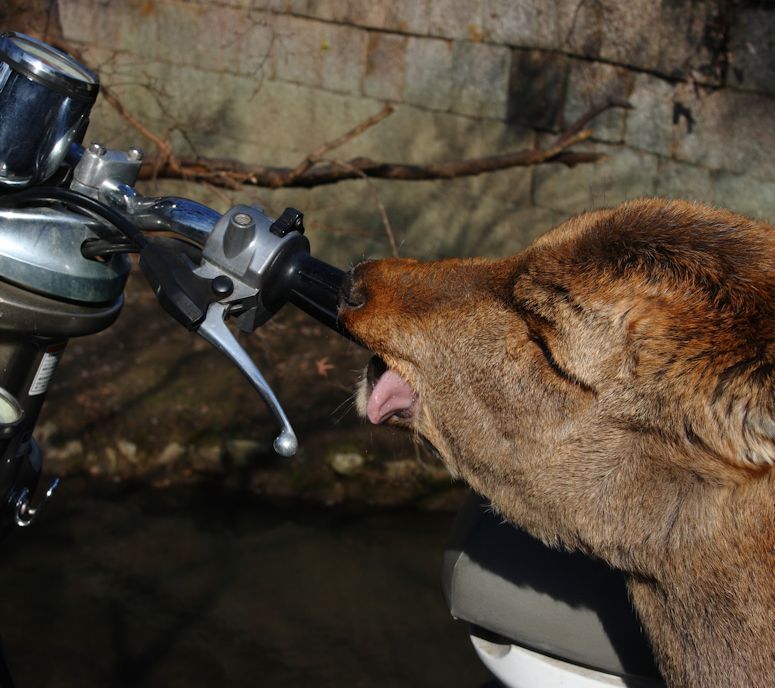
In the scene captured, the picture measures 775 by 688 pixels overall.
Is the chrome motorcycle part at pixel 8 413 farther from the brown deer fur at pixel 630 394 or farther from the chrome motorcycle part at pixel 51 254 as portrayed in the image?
the brown deer fur at pixel 630 394

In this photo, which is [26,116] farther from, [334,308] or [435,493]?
[435,493]

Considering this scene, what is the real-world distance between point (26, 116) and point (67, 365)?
4235 mm

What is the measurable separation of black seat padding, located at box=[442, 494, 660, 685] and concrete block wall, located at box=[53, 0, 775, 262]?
3739 millimetres

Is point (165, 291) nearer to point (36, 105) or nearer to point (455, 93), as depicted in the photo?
point (36, 105)

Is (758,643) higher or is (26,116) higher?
(26,116)

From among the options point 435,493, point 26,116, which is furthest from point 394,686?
point 26,116

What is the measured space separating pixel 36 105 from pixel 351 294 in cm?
68

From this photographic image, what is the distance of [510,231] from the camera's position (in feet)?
22.7

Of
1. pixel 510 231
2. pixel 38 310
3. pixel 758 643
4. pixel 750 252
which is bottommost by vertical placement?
pixel 510 231

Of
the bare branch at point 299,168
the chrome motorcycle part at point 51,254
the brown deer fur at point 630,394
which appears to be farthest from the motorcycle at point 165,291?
the bare branch at point 299,168

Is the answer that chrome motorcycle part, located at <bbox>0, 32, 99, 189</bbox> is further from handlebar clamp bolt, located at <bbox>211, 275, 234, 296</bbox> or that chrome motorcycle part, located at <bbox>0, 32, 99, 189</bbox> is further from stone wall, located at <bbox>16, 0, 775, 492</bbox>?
stone wall, located at <bbox>16, 0, 775, 492</bbox>

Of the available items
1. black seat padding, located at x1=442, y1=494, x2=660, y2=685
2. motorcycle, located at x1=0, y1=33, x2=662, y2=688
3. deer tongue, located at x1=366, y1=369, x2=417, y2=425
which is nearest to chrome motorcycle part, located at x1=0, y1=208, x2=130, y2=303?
motorcycle, located at x1=0, y1=33, x2=662, y2=688

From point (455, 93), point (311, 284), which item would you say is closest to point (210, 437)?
point (455, 93)

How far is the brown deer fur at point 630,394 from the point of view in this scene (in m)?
1.70
